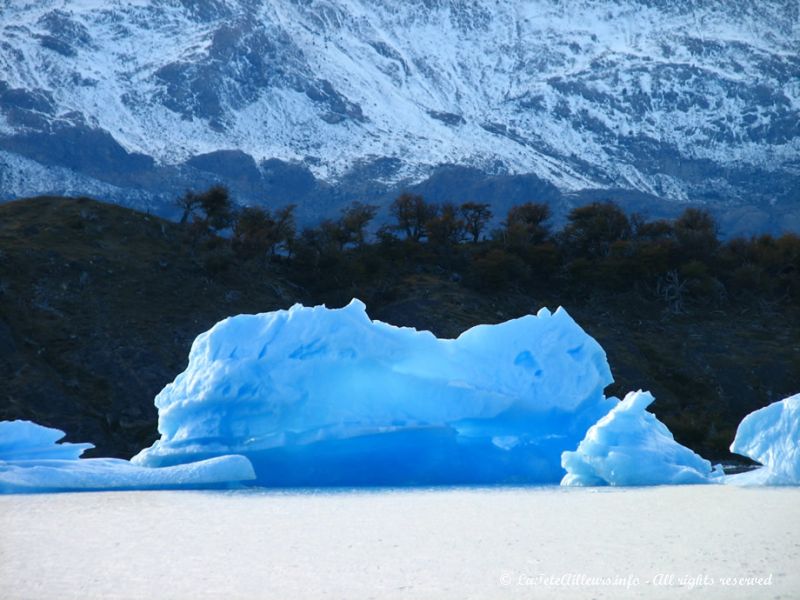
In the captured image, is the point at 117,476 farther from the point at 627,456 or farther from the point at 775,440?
the point at 775,440

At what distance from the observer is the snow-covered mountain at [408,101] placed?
392 ft

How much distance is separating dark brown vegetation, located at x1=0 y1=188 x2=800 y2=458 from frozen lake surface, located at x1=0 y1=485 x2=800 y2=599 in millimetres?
23623

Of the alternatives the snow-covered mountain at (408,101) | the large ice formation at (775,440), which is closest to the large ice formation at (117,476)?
the large ice formation at (775,440)

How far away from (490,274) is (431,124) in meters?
86.6

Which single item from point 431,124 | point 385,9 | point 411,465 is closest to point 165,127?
point 431,124

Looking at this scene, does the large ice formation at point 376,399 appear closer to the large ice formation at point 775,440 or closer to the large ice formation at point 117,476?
the large ice formation at point 117,476

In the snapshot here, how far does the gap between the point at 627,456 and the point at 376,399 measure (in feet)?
17.4

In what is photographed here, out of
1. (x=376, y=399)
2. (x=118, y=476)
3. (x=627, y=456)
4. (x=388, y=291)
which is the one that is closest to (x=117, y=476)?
(x=118, y=476)

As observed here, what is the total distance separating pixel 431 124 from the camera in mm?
142375

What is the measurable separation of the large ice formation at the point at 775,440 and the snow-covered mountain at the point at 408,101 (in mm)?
90224

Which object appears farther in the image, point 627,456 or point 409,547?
point 627,456

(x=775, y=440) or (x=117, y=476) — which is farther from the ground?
(x=775, y=440)

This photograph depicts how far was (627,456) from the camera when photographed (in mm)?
21688

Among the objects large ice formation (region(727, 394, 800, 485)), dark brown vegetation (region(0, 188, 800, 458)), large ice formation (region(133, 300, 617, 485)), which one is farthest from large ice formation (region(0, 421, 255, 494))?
dark brown vegetation (region(0, 188, 800, 458))
